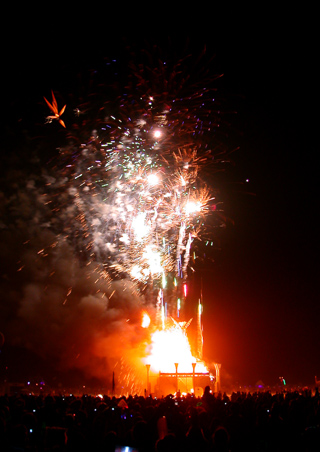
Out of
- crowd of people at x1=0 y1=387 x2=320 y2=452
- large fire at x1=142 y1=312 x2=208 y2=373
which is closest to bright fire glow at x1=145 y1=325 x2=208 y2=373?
large fire at x1=142 y1=312 x2=208 y2=373

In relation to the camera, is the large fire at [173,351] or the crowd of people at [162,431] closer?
the crowd of people at [162,431]

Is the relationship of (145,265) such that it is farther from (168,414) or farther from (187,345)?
(187,345)

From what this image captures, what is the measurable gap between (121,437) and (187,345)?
33100 millimetres

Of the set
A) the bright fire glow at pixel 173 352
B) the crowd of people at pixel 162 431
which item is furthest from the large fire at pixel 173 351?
the crowd of people at pixel 162 431

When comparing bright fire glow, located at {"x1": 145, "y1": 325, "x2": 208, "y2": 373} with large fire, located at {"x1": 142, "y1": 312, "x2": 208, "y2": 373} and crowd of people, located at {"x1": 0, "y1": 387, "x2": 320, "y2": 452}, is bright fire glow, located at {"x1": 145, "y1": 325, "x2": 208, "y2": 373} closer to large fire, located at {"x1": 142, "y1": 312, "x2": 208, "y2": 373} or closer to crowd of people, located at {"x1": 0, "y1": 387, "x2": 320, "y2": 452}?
large fire, located at {"x1": 142, "y1": 312, "x2": 208, "y2": 373}

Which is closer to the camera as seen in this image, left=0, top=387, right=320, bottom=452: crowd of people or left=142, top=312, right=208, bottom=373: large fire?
left=0, top=387, right=320, bottom=452: crowd of people

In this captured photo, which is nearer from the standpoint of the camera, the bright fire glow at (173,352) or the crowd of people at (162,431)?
the crowd of people at (162,431)

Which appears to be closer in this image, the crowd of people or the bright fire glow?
the crowd of people

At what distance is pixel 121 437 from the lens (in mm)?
8953

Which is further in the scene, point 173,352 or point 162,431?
point 173,352

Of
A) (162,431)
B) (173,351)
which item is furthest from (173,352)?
(162,431)

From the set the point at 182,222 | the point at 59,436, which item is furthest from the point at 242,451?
the point at 182,222

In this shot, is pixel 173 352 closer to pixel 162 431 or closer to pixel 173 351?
pixel 173 351

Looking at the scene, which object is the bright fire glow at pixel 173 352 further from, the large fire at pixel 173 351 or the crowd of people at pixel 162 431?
the crowd of people at pixel 162 431
